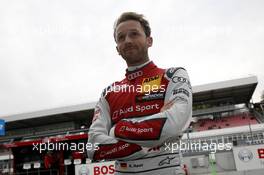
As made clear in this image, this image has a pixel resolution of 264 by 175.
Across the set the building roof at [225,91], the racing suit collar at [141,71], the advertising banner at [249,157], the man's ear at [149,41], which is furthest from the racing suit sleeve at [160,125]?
the building roof at [225,91]

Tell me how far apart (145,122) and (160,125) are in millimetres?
78

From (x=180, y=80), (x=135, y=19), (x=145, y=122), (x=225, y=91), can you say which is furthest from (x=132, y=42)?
(x=225, y=91)

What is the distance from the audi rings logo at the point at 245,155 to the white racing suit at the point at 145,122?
843 centimetres

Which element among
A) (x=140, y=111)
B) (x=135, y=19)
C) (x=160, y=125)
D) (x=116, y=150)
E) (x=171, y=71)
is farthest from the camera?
(x=135, y=19)

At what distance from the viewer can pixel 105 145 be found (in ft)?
4.96

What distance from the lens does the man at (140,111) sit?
1380 mm

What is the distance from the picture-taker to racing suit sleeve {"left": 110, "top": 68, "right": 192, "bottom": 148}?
4.42ft

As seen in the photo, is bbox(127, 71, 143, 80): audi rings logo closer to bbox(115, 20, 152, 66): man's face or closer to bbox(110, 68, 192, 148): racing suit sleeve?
bbox(115, 20, 152, 66): man's face

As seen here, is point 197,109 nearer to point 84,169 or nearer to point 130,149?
point 84,169

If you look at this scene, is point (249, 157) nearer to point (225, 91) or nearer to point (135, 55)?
point (135, 55)

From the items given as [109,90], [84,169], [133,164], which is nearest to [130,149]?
[133,164]

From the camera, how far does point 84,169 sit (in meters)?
9.96

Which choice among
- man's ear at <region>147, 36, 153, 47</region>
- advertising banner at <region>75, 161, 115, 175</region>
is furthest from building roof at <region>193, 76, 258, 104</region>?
man's ear at <region>147, 36, 153, 47</region>

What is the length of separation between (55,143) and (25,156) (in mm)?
1420
